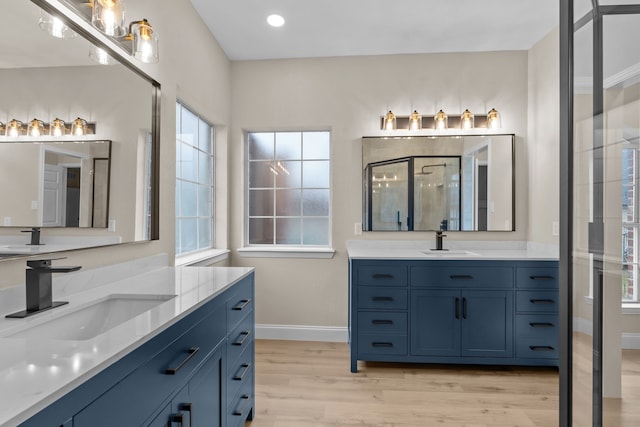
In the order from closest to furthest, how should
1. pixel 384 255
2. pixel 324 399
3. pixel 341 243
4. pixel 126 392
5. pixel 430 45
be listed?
pixel 126 392
pixel 324 399
pixel 384 255
pixel 430 45
pixel 341 243

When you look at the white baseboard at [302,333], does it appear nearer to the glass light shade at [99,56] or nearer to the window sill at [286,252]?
the window sill at [286,252]

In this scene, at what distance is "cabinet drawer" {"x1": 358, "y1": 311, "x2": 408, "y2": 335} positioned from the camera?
108 inches

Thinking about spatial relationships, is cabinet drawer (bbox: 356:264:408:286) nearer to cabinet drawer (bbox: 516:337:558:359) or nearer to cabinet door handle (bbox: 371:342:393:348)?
cabinet door handle (bbox: 371:342:393:348)

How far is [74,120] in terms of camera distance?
4.91 feet

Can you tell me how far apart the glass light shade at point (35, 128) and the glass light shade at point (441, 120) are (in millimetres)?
2860

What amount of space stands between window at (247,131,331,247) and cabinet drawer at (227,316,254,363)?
5.13 feet

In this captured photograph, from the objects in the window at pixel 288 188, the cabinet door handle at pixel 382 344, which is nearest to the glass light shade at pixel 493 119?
the window at pixel 288 188

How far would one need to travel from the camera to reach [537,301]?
271 cm

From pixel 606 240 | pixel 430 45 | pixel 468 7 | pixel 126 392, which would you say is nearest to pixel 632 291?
pixel 606 240

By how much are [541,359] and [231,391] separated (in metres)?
2.32

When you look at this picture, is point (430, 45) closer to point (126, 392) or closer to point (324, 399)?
point (324, 399)

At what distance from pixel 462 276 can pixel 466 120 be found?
55.4 inches

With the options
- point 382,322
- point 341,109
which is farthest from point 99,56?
point 382,322

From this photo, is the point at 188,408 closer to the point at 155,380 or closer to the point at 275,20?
the point at 155,380
